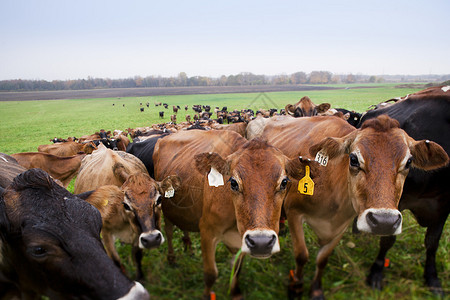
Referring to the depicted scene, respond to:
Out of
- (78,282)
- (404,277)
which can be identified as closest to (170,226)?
(78,282)

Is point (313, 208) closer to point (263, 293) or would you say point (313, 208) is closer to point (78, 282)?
point (263, 293)

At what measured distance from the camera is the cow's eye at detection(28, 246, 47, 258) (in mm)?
1818

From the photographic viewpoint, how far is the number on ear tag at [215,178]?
286cm

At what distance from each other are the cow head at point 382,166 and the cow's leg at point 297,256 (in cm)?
102

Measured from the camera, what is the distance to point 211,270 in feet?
11.0

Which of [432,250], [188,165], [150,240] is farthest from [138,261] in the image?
[432,250]

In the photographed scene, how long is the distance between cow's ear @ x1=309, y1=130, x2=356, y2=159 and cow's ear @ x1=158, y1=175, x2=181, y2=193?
200 centimetres

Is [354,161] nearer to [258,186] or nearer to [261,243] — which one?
[258,186]

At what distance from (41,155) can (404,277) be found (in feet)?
33.0

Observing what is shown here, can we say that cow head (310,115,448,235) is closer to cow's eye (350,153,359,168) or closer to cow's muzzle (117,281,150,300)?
cow's eye (350,153,359,168)

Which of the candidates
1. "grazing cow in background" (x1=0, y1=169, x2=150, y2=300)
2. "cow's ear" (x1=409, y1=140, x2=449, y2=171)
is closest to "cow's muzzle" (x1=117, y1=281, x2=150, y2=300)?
"grazing cow in background" (x1=0, y1=169, x2=150, y2=300)

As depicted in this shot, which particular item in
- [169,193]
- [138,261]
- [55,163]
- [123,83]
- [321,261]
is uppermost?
[123,83]

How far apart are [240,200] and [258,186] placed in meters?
0.26

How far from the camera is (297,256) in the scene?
3.53 meters
